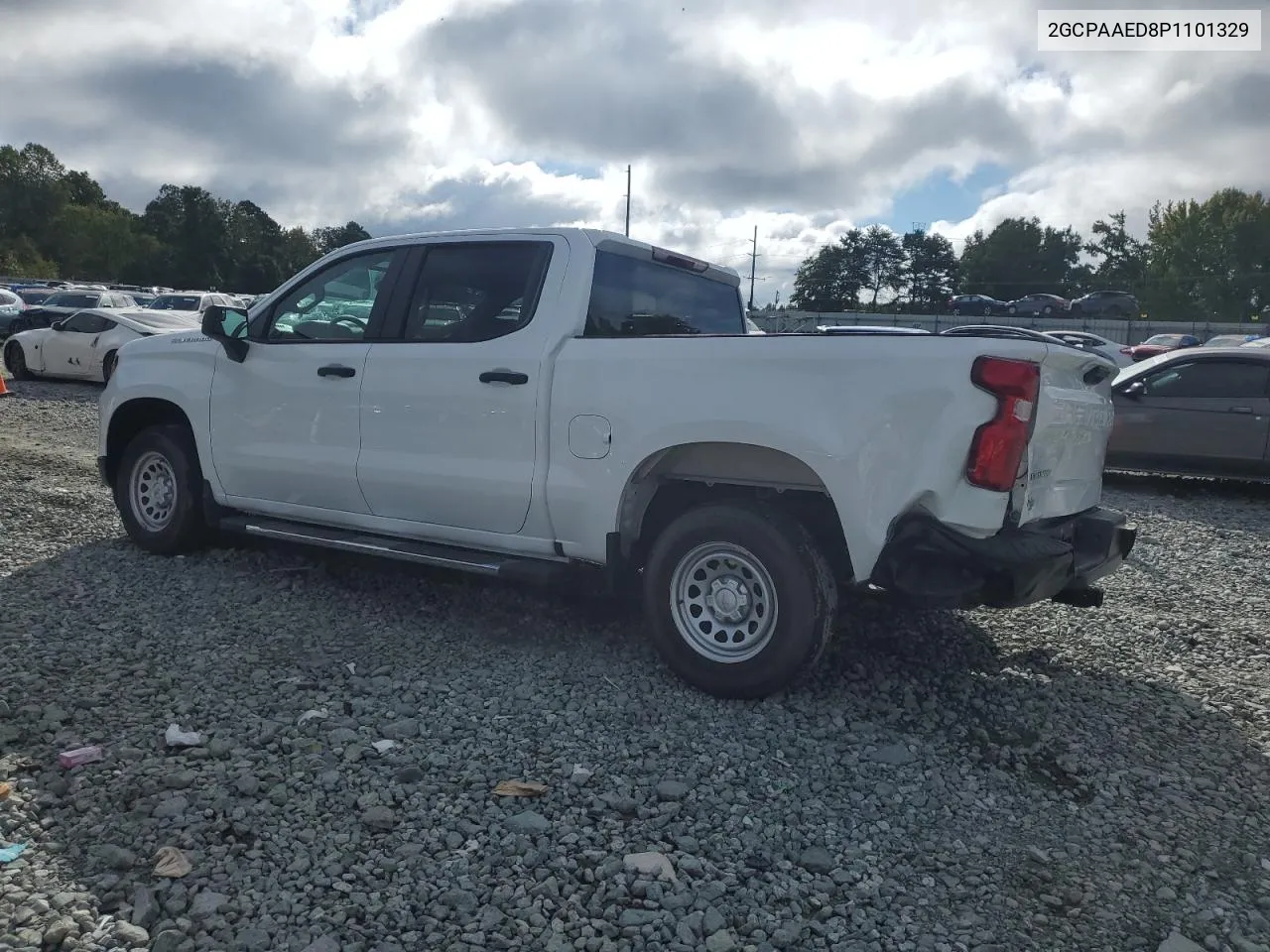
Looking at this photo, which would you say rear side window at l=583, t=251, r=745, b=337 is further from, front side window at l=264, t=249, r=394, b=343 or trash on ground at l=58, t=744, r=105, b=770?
trash on ground at l=58, t=744, r=105, b=770

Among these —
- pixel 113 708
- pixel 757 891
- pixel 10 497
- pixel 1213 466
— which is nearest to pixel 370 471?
pixel 113 708

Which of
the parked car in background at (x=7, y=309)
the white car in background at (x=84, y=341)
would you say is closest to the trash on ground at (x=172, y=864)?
the white car in background at (x=84, y=341)

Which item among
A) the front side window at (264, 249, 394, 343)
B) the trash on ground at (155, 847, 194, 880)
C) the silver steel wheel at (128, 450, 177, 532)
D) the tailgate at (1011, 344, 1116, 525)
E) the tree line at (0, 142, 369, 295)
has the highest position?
the tree line at (0, 142, 369, 295)

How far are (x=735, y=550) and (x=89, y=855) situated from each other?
97.8 inches

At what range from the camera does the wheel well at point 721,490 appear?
420 cm

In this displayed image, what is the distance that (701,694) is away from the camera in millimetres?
4289

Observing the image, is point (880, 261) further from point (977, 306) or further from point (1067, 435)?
point (1067, 435)

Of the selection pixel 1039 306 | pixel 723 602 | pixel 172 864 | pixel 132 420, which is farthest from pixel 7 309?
pixel 1039 306

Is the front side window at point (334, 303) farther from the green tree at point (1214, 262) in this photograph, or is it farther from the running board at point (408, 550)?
the green tree at point (1214, 262)

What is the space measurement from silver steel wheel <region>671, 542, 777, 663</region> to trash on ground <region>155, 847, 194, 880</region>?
81.7 inches

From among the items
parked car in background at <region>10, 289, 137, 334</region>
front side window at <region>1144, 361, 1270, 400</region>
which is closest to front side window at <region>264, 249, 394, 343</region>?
front side window at <region>1144, 361, 1270, 400</region>

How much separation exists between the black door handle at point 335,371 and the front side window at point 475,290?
1.16 feet

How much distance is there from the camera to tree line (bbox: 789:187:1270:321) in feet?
241

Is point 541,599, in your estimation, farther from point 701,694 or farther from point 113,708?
point 113,708
